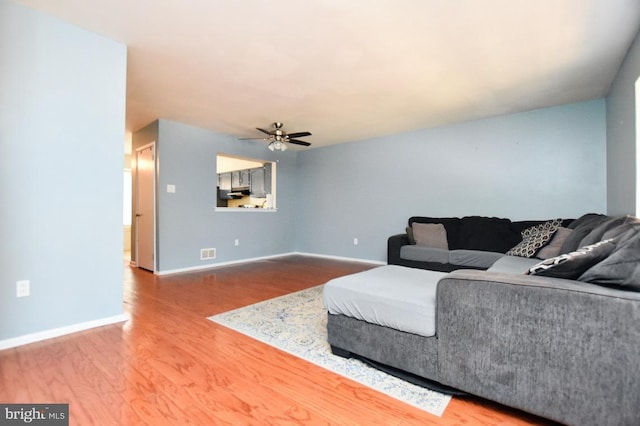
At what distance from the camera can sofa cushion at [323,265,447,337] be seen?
5.14 ft

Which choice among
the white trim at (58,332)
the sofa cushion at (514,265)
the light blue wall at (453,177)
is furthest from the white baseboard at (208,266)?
the sofa cushion at (514,265)

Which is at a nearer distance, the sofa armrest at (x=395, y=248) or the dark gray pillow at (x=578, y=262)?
the dark gray pillow at (x=578, y=262)

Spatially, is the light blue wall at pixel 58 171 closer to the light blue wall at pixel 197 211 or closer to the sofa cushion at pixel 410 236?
the light blue wall at pixel 197 211

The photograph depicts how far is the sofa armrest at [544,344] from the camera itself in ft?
3.70

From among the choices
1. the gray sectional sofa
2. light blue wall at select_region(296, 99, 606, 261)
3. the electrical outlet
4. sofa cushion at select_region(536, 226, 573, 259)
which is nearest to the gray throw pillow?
light blue wall at select_region(296, 99, 606, 261)

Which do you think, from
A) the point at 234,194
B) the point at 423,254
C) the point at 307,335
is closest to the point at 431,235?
the point at 423,254

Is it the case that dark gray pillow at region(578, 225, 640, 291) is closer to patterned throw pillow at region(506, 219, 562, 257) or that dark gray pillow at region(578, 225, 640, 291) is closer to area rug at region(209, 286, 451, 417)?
area rug at region(209, 286, 451, 417)

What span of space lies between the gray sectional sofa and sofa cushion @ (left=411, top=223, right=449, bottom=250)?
259 centimetres

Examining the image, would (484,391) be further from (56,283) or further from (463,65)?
(56,283)

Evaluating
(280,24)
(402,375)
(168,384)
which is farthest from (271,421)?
(280,24)

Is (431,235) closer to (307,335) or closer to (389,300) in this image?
(307,335)

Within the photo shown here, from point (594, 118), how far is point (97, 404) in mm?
5423

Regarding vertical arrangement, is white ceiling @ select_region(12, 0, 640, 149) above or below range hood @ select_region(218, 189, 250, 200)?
above

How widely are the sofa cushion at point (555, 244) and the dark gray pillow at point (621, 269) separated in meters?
2.07
